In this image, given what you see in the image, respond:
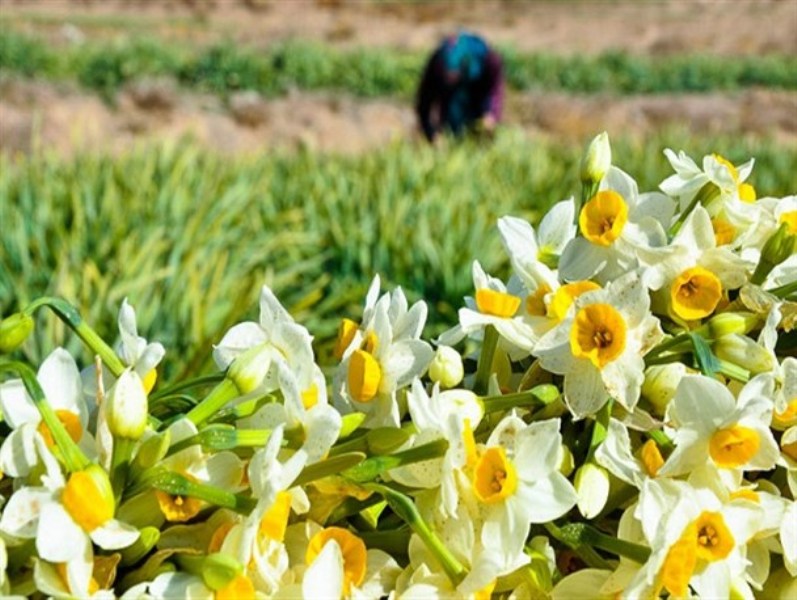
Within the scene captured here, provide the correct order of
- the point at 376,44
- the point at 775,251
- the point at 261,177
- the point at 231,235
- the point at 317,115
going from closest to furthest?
the point at 775,251 < the point at 231,235 < the point at 261,177 < the point at 317,115 < the point at 376,44

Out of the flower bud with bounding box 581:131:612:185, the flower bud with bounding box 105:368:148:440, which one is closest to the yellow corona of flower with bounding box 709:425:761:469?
the flower bud with bounding box 581:131:612:185

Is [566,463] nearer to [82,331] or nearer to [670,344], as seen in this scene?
[670,344]

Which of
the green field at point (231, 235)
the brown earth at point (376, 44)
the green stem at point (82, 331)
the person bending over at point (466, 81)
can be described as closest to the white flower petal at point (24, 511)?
the green stem at point (82, 331)

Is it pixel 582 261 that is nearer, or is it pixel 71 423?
pixel 71 423

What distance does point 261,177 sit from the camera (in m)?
4.00

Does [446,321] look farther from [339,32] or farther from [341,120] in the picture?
[339,32]

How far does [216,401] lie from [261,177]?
341cm

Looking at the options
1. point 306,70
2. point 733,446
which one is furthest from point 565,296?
point 306,70

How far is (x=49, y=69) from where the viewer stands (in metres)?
16.5

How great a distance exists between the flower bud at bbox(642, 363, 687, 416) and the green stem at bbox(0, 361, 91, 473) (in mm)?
335

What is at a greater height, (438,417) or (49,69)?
(438,417)

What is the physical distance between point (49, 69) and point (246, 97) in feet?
11.2

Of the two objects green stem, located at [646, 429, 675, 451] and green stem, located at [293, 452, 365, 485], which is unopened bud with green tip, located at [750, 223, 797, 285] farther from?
green stem, located at [293, 452, 365, 485]

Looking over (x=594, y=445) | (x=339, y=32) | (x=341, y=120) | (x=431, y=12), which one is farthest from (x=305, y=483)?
(x=431, y=12)
